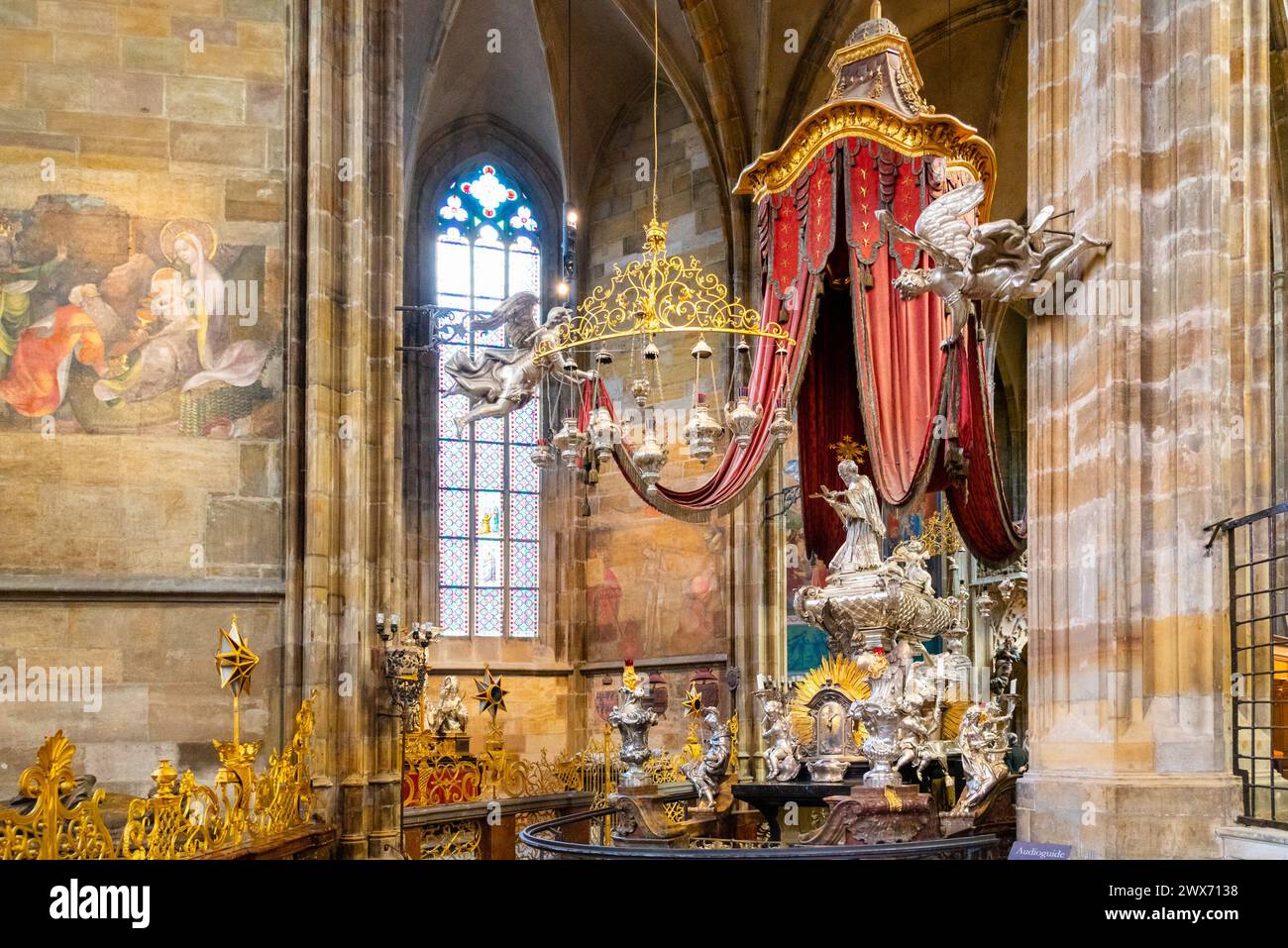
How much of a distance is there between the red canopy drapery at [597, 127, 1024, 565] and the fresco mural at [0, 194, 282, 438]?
2.85 m

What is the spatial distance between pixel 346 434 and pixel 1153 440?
19.3ft

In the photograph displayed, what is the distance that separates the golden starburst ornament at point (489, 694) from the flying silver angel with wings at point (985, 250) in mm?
9714

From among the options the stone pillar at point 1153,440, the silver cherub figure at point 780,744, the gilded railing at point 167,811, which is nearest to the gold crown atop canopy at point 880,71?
the stone pillar at point 1153,440

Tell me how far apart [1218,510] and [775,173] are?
520cm

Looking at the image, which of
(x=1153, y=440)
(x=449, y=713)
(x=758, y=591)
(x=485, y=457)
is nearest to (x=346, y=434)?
(x=449, y=713)

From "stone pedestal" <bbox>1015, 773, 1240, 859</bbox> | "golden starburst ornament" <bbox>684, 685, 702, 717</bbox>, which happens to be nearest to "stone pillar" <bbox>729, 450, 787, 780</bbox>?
"golden starburst ornament" <bbox>684, 685, 702, 717</bbox>

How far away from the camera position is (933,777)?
32.1 ft

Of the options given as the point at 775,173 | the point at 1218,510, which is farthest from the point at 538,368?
the point at 1218,510

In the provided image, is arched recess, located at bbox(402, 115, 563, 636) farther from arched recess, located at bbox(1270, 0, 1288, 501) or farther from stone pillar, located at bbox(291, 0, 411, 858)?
arched recess, located at bbox(1270, 0, 1288, 501)

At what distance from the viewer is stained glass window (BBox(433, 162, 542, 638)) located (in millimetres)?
17109

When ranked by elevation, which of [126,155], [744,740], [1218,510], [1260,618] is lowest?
[744,740]
